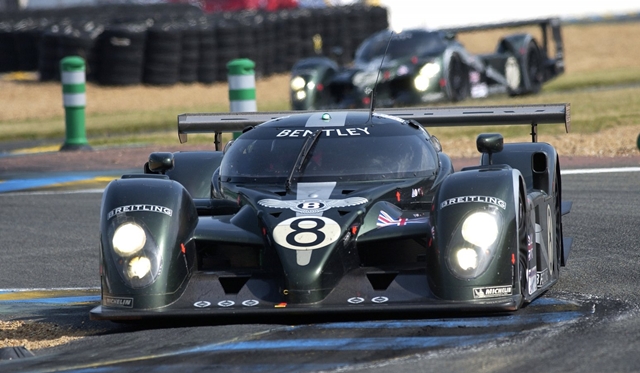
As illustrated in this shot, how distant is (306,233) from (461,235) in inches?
30.7

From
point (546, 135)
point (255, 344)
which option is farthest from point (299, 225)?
point (546, 135)

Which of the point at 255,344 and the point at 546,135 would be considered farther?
the point at 546,135

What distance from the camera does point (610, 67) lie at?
32062mm

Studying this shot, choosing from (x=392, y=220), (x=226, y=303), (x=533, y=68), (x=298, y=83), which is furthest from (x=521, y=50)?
(x=226, y=303)

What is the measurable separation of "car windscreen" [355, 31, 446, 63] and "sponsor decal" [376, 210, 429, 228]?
1372cm

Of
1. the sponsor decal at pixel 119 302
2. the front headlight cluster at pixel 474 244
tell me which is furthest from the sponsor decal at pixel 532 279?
the sponsor decal at pixel 119 302

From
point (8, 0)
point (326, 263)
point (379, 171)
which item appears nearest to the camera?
point (326, 263)

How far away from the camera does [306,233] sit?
20.9 ft

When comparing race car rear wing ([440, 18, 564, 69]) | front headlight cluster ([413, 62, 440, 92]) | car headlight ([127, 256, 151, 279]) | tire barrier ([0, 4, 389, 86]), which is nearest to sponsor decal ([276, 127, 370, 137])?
car headlight ([127, 256, 151, 279])

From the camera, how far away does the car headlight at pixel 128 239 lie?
6.53m

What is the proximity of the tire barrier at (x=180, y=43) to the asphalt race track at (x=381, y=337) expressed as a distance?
1582 cm

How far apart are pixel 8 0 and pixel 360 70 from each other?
27723mm

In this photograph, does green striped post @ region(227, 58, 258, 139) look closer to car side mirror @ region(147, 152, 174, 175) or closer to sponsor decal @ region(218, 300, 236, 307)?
car side mirror @ region(147, 152, 174, 175)

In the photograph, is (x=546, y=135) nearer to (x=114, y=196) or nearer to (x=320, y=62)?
(x=320, y=62)
